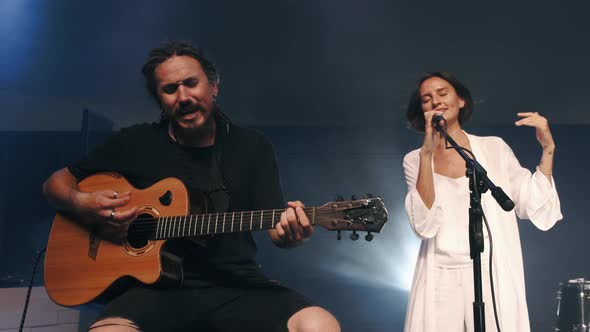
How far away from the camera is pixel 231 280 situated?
7.30 ft

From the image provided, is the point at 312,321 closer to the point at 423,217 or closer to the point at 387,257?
the point at 423,217

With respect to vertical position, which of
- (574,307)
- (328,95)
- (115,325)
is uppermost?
(328,95)

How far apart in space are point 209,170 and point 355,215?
0.80m

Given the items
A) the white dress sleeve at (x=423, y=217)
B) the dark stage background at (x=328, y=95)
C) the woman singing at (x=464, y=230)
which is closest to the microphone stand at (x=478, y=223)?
the woman singing at (x=464, y=230)

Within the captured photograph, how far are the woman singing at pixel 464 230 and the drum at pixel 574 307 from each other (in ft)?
8.51

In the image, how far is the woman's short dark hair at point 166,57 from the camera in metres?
2.72

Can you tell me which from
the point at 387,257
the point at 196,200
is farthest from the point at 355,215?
the point at 387,257

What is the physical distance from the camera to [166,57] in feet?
8.91

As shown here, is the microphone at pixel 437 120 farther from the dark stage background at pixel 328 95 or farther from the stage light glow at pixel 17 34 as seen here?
the stage light glow at pixel 17 34

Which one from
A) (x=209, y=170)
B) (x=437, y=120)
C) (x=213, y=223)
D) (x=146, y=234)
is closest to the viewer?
(x=213, y=223)

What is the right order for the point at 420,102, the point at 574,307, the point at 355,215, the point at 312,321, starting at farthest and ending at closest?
the point at 574,307 < the point at 420,102 < the point at 355,215 < the point at 312,321

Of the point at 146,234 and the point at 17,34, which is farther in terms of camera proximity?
the point at 17,34

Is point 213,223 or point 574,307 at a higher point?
point 213,223

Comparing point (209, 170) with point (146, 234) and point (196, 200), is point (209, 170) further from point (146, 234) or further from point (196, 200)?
point (146, 234)
